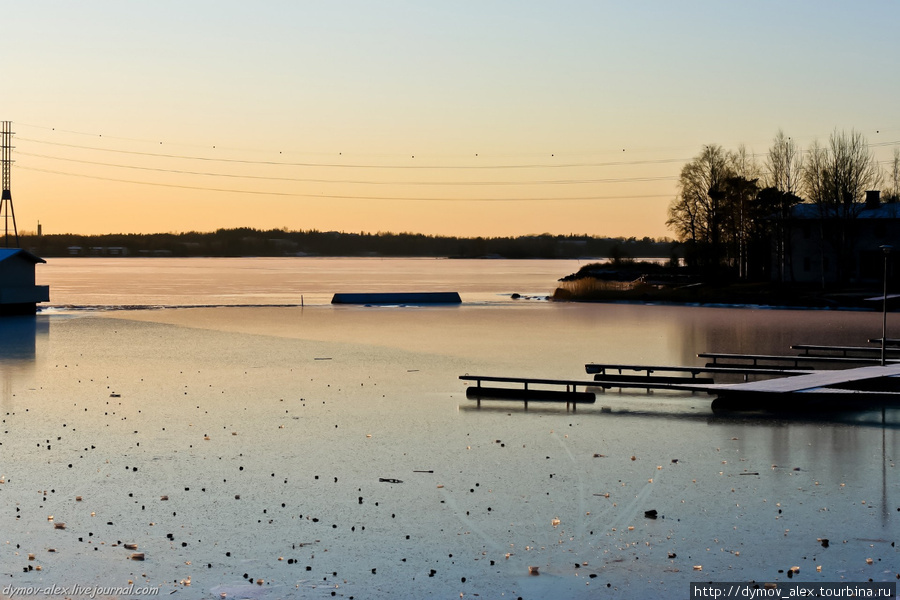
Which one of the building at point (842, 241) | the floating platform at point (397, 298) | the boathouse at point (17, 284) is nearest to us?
the boathouse at point (17, 284)

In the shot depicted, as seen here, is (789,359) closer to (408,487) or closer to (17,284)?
(408,487)

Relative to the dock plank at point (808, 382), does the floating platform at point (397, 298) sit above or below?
above

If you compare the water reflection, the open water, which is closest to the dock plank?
the open water

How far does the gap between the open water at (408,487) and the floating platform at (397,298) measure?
38380 millimetres

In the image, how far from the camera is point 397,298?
6750cm

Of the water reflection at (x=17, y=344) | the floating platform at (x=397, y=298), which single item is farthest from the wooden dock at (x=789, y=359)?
the floating platform at (x=397, y=298)

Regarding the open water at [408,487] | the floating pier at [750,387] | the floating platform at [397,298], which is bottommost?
the open water at [408,487]

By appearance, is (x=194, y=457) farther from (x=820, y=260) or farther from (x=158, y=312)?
(x=820, y=260)

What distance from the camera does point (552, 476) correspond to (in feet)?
46.1

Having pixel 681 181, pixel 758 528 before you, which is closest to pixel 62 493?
pixel 758 528

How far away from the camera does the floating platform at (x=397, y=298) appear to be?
6644 centimetres

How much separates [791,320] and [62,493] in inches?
1671

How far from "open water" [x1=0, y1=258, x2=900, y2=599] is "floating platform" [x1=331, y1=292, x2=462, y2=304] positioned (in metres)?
38.4

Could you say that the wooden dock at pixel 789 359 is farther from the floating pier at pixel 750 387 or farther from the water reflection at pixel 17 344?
the water reflection at pixel 17 344
